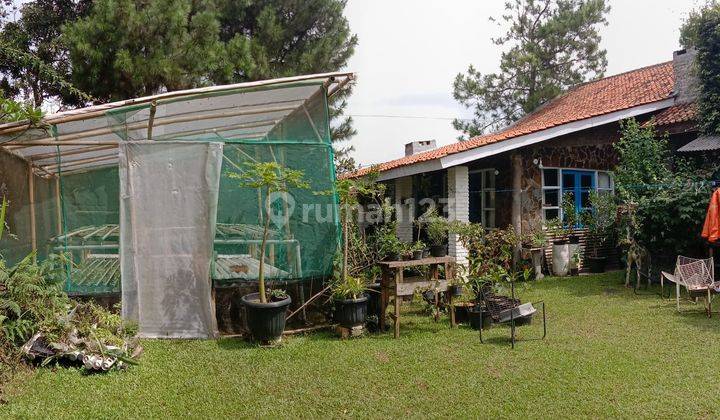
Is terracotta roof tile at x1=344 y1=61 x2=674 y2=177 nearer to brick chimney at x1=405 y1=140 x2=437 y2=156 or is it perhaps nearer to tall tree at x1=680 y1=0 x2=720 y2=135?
tall tree at x1=680 y1=0 x2=720 y2=135

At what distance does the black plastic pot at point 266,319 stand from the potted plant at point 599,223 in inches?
256

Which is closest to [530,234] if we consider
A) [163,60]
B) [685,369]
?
[685,369]

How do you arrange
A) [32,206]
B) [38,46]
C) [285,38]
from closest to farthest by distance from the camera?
[32,206] → [38,46] → [285,38]

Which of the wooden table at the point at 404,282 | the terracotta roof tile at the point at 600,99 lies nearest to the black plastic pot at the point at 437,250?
the wooden table at the point at 404,282

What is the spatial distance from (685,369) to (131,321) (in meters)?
5.34

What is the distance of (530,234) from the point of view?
9.62 metres

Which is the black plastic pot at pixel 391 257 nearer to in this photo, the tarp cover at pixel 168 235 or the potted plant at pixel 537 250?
the tarp cover at pixel 168 235

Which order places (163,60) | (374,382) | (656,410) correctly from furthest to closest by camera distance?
(163,60), (374,382), (656,410)

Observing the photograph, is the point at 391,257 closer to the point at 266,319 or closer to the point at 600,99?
the point at 266,319

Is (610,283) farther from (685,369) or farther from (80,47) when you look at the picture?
(80,47)

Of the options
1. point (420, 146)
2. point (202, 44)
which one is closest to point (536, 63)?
point (420, 146)

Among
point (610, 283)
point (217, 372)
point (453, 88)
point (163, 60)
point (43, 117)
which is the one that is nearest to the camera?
point (217, 372)

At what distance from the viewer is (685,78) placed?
1040cm

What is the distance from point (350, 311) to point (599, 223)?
646 cm
